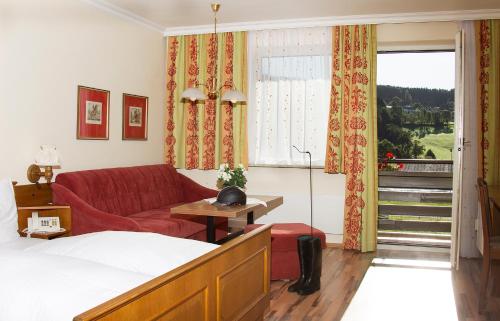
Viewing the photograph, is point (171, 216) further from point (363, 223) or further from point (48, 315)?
point (48, 315)

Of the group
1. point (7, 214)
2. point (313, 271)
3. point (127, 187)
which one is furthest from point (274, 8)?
point (7, 214)

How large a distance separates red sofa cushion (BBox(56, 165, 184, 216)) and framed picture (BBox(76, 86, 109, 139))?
1.34 ft

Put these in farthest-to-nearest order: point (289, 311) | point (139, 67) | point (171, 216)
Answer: point (139, 67)
point (171, 216)
point (289, 311)

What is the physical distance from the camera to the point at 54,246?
2.97m

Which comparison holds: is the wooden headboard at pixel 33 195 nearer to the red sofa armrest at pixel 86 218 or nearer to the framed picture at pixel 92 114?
the red sofa armrest at pixel 86 218

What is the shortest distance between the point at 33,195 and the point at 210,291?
261 centimetres

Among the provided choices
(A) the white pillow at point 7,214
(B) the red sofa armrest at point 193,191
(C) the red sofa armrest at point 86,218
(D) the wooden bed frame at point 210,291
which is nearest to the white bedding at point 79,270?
(D) the wooden bed frame at point 210,291

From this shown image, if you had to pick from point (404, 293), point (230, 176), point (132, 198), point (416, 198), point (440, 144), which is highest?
point (440, 144)

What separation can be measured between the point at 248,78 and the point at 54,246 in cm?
399

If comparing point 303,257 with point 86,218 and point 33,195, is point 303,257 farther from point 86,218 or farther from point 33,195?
point 33,195

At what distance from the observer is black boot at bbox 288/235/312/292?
4410 millimetres

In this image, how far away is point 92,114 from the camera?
5.43 metres

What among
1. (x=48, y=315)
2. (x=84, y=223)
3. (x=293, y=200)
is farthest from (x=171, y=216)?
(x=48, y=315)

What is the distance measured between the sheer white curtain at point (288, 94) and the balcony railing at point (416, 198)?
6.29 ft
